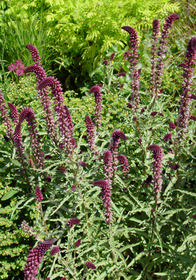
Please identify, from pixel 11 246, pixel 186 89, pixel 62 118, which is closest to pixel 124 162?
pixel 62 118

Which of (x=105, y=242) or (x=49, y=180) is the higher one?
(x=49, y=180)

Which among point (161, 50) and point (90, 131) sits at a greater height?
point (161, 50)

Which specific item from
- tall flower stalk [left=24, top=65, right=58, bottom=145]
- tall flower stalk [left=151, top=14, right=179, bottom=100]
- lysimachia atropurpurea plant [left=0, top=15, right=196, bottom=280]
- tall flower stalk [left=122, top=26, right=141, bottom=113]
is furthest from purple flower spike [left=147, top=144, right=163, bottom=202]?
tall flower stalk [left=151, top=14, right=179, bottom=100]

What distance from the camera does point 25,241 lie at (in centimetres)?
330

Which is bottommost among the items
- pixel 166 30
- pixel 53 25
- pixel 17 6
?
pixel 166 30

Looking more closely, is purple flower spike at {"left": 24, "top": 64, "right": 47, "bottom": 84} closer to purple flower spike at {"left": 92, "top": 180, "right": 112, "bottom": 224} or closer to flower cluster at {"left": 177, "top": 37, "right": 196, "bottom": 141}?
purple flower spike at {"left": 92, "top": 180, "right": 112, "bottom": 224}

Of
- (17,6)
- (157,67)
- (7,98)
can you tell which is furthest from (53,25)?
(157,67)

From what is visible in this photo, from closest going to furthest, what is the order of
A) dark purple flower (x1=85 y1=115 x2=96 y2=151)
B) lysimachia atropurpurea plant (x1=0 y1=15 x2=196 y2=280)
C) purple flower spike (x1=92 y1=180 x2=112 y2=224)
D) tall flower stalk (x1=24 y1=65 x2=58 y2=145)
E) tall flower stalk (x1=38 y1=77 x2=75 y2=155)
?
purple flower spike (x1=92 y1=180 x2=112 y2=224), tall flower stalk (x1=38 y1=77 x2=75 y2=155), lysimachia atropurpurea plant (x1=0 y1=15 x2=196 y2=280), tall flower stalk (x1=24 y1=65 x2=58 y2=145), dark purple flower (x1=85 y1=115 x2=96 y2=151)

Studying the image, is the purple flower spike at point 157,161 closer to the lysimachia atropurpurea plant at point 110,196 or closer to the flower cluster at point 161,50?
the lysimachia atropurpurea plant at point 110,196

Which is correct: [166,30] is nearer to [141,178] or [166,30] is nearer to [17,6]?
[141,178]

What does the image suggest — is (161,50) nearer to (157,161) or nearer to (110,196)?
(157,161)

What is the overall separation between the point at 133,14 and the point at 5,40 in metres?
3.22

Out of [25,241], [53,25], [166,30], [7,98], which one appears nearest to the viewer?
[166,30]

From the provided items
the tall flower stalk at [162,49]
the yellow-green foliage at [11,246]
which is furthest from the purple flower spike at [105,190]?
the tall flower stalk at [162,49]
